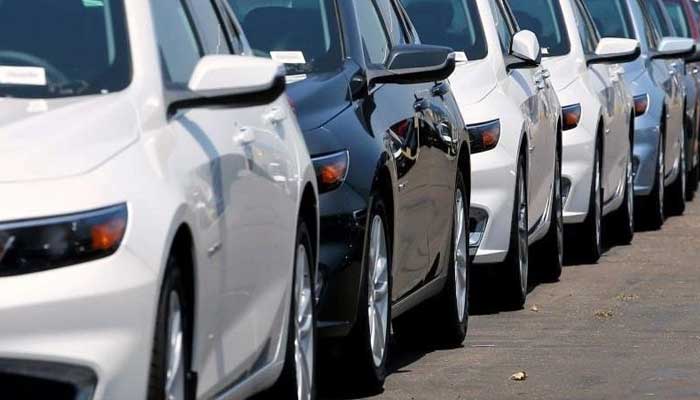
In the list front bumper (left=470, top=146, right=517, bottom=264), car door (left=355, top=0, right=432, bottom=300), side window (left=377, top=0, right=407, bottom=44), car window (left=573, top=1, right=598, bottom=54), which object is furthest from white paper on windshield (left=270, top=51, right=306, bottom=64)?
car window (left=573, top=1, right=598, bottom=54)

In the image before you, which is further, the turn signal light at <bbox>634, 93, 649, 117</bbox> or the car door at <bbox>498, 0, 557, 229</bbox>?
the turn signal light at <bbox>634, 93, 649, 117</bbox>

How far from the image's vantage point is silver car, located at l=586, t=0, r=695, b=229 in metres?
18.0

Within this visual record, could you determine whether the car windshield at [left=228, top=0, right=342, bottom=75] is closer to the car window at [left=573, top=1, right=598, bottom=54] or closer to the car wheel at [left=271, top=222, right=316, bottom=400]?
the car wheel at [left=271, top=222, right=316, bottom=400]

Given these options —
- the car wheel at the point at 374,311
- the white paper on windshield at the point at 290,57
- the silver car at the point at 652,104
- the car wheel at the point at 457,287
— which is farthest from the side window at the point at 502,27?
the car wheel at the point at 374,311

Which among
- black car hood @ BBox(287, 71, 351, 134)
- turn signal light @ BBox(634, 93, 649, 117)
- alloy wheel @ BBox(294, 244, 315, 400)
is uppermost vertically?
black car hood @ BBox(287, 71, 351, 134)

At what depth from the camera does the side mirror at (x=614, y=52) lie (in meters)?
15.9

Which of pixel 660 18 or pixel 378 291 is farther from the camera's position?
pixel 660 18

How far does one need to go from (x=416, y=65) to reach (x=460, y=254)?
56.7 inches

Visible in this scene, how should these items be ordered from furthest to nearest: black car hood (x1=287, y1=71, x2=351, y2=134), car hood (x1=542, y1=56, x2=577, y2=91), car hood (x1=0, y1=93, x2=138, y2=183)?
car hood (x1=542, y1=56, x2=577, y2=91) → black car hood (x1=287, y1=71, x2=351, y2=134) → car hood (x1=0, y1=93, x2=138, y2=183)

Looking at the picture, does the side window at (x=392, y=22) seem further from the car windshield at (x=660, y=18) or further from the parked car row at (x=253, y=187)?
the car windshield at (x=660, y=18)

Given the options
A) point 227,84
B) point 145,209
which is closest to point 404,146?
point 227,84

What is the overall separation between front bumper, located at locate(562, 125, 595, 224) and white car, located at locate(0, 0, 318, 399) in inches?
288

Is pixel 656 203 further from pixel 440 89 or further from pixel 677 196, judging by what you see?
pixel 440 89

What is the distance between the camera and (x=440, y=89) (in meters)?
10.9
